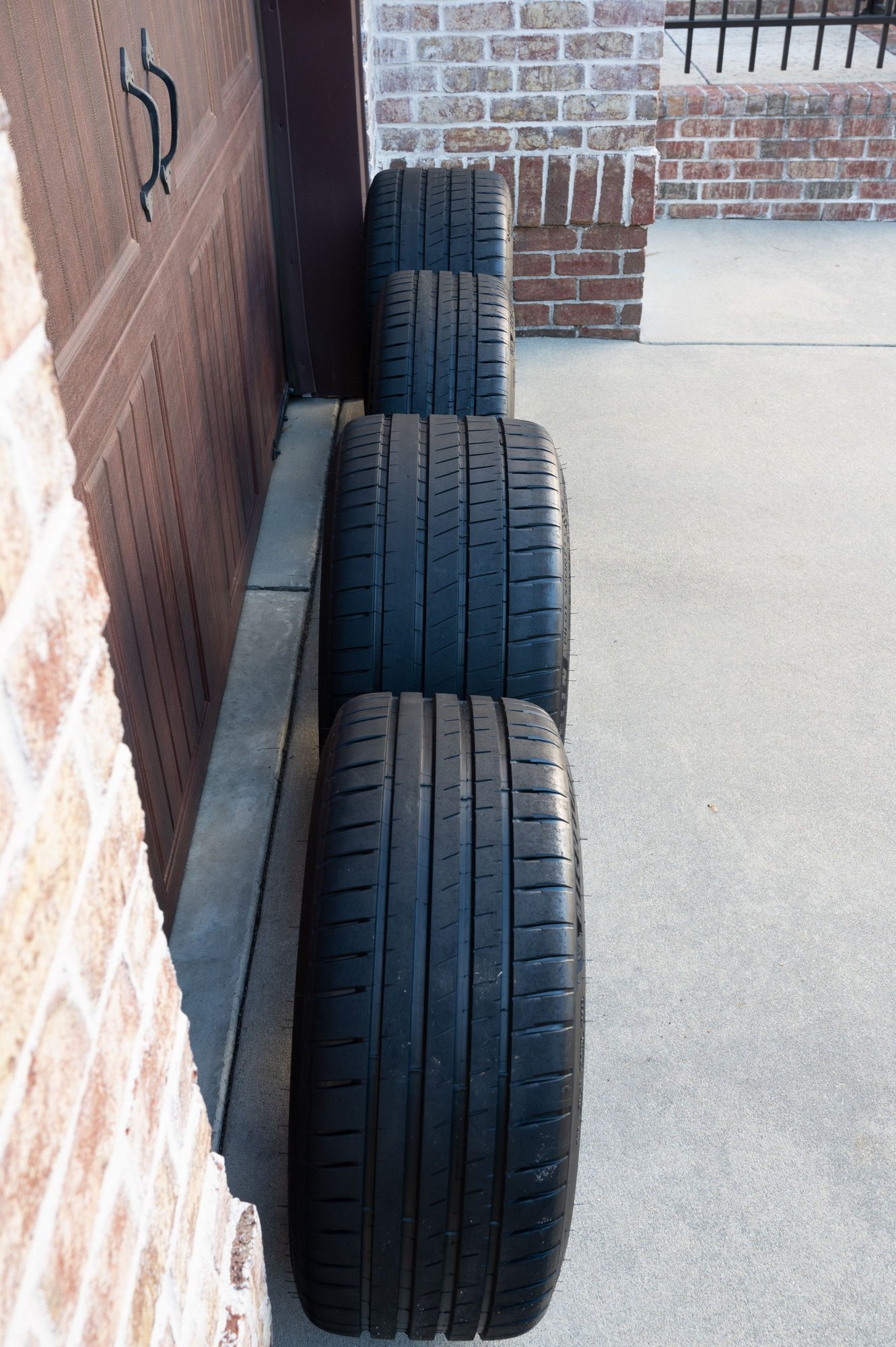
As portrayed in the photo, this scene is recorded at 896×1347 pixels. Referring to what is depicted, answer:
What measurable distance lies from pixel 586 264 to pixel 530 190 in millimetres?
365

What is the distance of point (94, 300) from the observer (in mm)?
1938

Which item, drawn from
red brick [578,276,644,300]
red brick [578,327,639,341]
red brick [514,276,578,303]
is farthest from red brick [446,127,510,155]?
red brick [578,327,639,341]

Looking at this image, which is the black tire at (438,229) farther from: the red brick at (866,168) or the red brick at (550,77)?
the red brick at (866,168)

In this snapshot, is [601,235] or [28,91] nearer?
[28,91]

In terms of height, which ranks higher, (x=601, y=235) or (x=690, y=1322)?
(x=601, y=235)

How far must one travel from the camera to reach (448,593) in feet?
7.06

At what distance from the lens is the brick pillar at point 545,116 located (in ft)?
14.3

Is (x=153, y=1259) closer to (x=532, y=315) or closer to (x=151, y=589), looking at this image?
(x=151, y=589)

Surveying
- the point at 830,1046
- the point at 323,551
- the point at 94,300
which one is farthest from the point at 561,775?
the point at 94,300

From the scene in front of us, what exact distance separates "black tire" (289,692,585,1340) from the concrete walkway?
1.11 feet

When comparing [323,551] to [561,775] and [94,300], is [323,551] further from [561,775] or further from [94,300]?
[561,775]

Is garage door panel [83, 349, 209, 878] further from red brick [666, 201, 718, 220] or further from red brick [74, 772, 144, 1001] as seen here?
red brick [666, 201, 718, 220]

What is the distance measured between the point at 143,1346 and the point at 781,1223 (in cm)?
127

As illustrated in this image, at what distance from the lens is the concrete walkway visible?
6.29 ft
